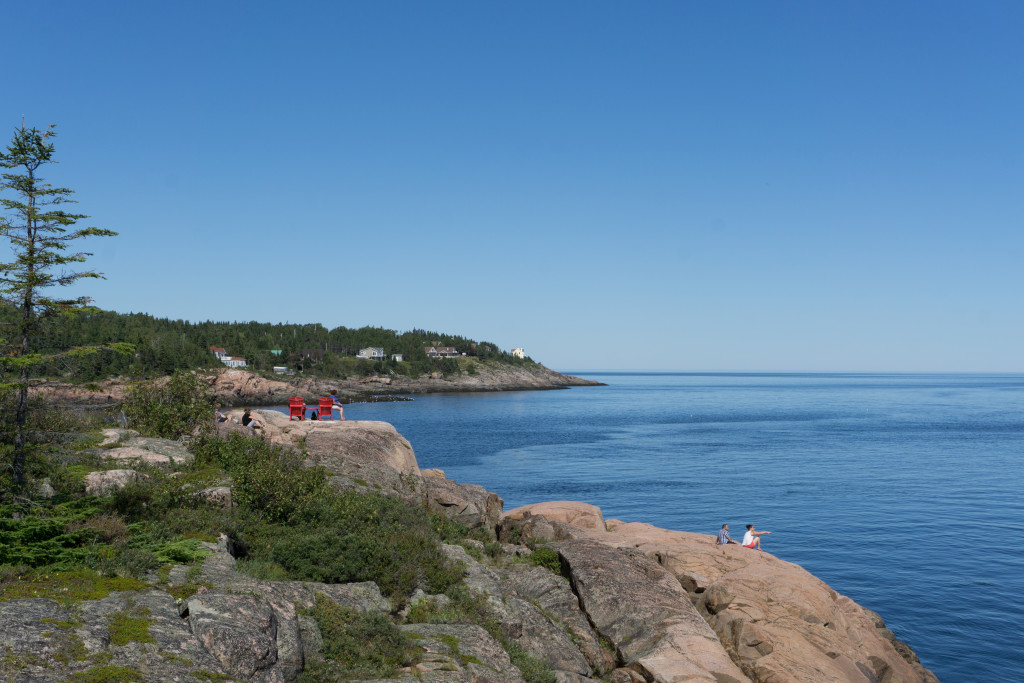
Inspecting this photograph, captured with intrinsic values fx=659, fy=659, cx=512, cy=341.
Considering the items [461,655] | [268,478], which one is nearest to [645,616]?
[461,655]

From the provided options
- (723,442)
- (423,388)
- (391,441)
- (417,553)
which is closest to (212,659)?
(417,553)

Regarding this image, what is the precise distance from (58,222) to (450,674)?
14465mm

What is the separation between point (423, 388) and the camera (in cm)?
18750

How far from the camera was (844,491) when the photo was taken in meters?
49.9

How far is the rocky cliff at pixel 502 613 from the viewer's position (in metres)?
9.22

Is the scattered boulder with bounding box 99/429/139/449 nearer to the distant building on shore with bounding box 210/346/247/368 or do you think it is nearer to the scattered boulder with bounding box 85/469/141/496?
the scattered boulder with bounding box 85/469/141/496

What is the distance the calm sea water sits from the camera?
27.0 metres

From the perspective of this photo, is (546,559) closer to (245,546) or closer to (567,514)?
(567,514)

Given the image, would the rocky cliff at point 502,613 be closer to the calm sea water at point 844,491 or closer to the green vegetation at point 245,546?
the green vegetation at point 245,546

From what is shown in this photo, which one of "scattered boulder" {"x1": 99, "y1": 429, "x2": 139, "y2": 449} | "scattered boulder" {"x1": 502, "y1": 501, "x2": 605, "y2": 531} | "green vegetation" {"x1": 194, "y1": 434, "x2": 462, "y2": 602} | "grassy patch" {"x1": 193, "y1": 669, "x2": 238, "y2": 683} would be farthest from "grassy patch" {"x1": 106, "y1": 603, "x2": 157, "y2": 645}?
"scattered boulder" {"x1": 502, "y1": 501, "x2": 605, "y2": 531}

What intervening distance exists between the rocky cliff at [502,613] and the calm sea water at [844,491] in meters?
6.54

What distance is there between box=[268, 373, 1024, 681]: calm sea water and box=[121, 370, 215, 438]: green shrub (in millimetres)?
25258

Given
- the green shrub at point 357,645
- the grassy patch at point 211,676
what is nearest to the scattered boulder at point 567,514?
the green shrub at point 357,645

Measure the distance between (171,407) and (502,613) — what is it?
17.4 meters
